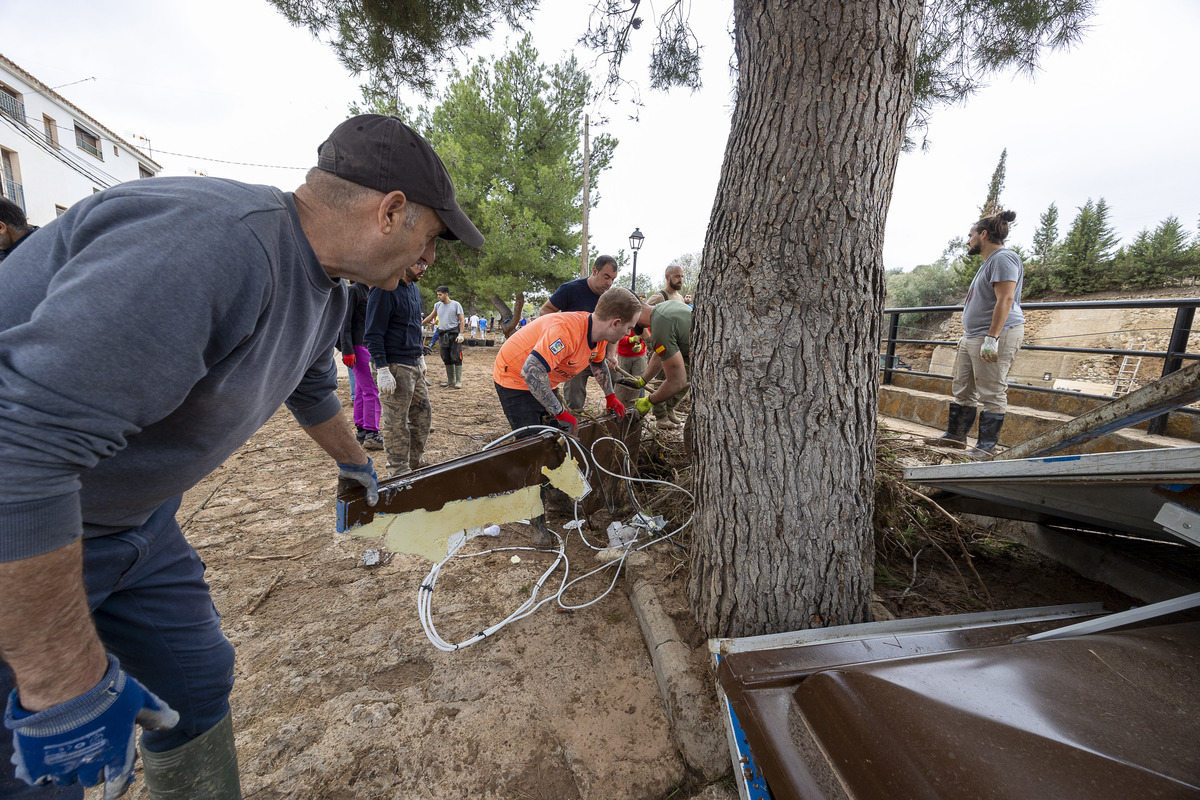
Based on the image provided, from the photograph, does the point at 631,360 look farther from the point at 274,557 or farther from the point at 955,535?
the point at 274,557

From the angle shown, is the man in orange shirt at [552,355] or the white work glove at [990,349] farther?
the white work glove at [990,349]

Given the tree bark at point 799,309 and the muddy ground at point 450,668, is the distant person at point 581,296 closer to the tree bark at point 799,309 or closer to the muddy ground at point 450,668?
the muddy ground at point 450,668

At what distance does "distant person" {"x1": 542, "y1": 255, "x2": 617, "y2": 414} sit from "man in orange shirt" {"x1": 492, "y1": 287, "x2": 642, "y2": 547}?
38.3 inches

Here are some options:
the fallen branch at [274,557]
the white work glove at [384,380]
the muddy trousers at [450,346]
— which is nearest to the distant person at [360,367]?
the white work glove at [384,380]

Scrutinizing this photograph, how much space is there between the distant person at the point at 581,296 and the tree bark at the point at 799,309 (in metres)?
2.59

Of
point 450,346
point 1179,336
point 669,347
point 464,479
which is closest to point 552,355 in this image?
point 464,479

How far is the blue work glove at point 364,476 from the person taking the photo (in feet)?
5.79

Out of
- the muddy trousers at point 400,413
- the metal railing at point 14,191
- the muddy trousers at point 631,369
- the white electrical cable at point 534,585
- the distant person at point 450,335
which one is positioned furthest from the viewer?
the metal railing at point 14,191

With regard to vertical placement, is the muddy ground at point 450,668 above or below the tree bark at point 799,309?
below

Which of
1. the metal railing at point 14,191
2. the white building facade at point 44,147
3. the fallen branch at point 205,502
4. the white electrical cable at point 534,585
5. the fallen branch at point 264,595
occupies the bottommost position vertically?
the fallen branch at point 205,502

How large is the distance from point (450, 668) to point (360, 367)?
3081mm

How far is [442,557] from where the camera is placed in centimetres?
212

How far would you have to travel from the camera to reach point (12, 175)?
16.5 m

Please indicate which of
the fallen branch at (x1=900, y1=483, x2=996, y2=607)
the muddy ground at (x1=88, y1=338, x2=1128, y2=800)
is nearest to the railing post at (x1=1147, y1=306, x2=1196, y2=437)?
the muddy ground at (x1=88, y1=338, x2=1128, y2=800)
